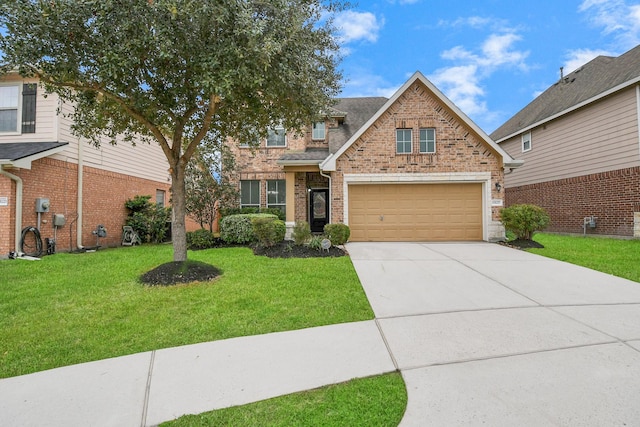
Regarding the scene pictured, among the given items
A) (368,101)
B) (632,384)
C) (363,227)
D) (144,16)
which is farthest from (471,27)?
(632,384)

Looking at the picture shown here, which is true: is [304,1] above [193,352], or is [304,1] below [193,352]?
above

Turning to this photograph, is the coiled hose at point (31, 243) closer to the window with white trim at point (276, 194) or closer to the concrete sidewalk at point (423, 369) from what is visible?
the window with white trim at point (276, 194)

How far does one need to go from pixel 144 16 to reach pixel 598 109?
15.7 metres

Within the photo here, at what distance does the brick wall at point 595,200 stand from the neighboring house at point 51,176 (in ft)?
57.5

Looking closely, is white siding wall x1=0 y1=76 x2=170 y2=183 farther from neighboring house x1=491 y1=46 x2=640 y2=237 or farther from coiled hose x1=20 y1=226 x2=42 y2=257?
neighboring house x1=491 y1=46 x2=640 y2=237

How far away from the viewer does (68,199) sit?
34.6 feet

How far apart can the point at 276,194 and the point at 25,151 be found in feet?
26.9

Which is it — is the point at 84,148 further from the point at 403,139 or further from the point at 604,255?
the point at 604,255

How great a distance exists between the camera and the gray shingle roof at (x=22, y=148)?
8.62m

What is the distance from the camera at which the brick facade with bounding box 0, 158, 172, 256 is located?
29.0ft

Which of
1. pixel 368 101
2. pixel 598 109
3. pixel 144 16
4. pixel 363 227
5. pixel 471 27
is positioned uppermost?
pixel 471 27

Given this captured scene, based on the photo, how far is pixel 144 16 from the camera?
5.00 metres

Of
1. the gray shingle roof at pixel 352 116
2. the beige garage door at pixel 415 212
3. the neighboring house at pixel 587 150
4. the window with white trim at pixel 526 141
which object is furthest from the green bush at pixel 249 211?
the window with white trim at pixel 526 141

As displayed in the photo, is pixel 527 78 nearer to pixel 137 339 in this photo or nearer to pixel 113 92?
pixel 113 92
